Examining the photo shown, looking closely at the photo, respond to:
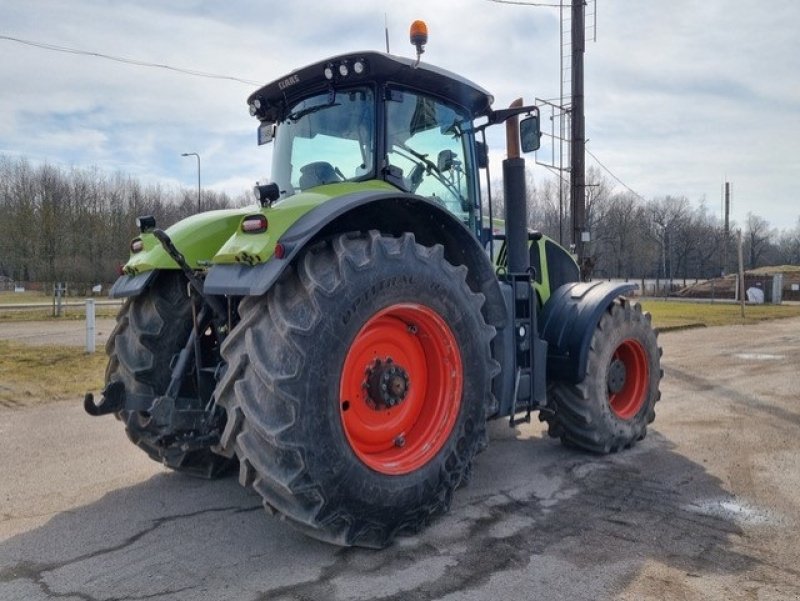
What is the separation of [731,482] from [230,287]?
373cm

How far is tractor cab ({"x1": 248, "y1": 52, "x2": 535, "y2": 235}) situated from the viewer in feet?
13.3

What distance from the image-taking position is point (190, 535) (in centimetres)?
354

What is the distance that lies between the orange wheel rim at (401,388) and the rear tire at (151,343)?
1.28 metres

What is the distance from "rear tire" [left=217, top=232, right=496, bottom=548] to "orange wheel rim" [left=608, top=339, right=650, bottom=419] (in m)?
2.09

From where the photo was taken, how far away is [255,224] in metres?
3.20

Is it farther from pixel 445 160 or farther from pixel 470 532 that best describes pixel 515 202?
pixel 470 532

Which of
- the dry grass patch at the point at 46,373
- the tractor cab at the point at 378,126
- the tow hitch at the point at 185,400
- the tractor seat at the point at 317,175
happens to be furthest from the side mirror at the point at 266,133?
the dry grass patch at the point at 46,373

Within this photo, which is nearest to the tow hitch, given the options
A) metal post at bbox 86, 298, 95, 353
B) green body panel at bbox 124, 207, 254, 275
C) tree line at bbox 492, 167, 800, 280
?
green body panel at bbox 124, 207, 254, 275

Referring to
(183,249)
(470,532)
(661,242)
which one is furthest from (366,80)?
(661,242)

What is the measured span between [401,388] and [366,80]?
1967 mm

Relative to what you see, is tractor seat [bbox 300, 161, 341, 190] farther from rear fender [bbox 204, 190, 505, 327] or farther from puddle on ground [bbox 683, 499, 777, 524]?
puddle on ground [bbox 683, 499, 777, 524]

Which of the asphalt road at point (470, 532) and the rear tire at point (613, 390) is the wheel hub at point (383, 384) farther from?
the rear tire at point (613, 390)

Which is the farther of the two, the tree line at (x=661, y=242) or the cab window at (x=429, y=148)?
the tree line at (x=661, y=242)

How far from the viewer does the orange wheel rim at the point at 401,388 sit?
3.43 meters
